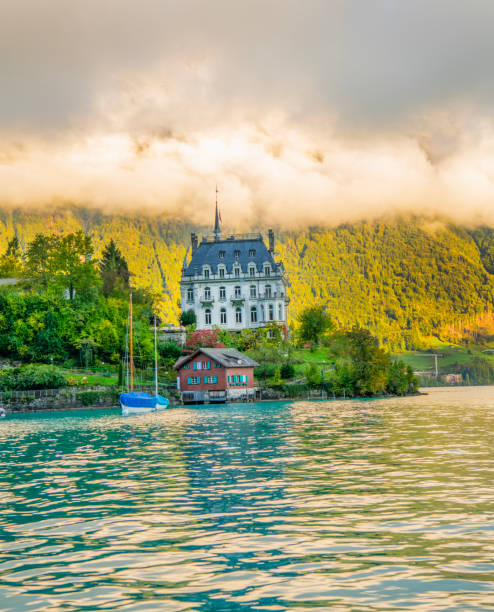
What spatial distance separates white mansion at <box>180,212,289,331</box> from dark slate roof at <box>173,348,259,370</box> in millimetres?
28552

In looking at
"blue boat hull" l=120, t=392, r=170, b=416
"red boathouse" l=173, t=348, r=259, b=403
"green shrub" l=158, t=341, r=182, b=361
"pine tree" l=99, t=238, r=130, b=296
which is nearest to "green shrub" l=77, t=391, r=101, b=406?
"blue boat hull" l=120, t=392, r=170, b=416

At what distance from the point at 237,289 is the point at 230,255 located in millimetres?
8096

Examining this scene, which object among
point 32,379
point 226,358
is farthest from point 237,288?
point 32,379

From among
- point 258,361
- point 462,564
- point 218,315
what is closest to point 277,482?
point 462,564

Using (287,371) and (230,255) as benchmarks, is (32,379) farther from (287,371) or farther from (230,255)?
(230,255)

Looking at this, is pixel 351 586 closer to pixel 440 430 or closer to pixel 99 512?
pixel 99 512

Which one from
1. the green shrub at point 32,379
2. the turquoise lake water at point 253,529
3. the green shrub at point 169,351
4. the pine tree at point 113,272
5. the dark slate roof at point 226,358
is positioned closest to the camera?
the turquoise lake water at point 253,529

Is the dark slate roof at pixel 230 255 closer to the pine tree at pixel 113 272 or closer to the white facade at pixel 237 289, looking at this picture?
the white facade at pixel 237 289

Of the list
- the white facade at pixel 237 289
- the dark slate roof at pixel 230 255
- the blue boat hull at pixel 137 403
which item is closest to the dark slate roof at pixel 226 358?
the blue boat hull at pixel 137 403

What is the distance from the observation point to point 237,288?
15112 centimetres

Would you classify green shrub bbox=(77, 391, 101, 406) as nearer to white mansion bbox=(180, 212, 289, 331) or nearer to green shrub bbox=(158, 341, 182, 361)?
green shrub bbox=(158, 341, 182, 361)

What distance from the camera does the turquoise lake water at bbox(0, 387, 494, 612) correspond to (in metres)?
13.0

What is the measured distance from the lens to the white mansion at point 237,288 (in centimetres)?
15000

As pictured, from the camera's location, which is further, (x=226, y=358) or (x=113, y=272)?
(x=113, y=272)
